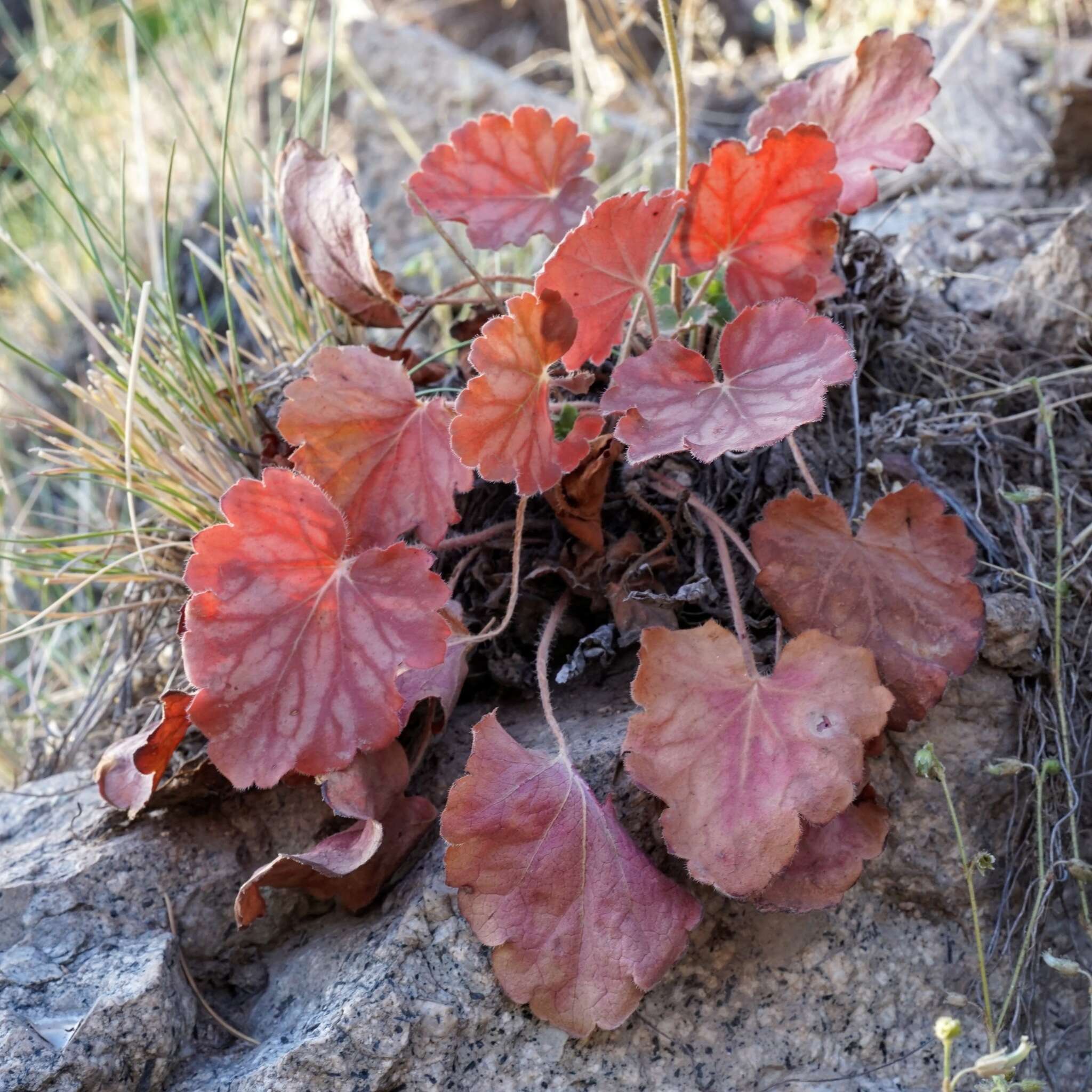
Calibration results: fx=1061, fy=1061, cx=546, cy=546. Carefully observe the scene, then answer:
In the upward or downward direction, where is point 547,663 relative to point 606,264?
downward

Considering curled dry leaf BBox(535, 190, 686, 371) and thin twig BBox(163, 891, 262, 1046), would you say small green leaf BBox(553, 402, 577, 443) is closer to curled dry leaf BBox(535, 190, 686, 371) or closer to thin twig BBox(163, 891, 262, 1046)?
curled dry leaf BBox(535, 190, 686, 371)

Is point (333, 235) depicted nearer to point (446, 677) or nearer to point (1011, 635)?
point (446, 677)

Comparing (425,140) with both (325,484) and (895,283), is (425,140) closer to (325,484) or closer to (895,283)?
(895,283)

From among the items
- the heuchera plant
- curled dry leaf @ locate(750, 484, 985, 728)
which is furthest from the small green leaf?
curled dry leaf @ locate(750, 484, 985, 728)

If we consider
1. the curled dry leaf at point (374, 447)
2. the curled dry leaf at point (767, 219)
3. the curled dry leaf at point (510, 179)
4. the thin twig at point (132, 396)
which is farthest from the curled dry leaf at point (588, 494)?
the thin twig at point (132, 396)

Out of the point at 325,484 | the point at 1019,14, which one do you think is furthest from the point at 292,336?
the point at 1019,14

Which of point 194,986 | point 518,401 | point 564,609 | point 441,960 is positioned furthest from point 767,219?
point 194,986
